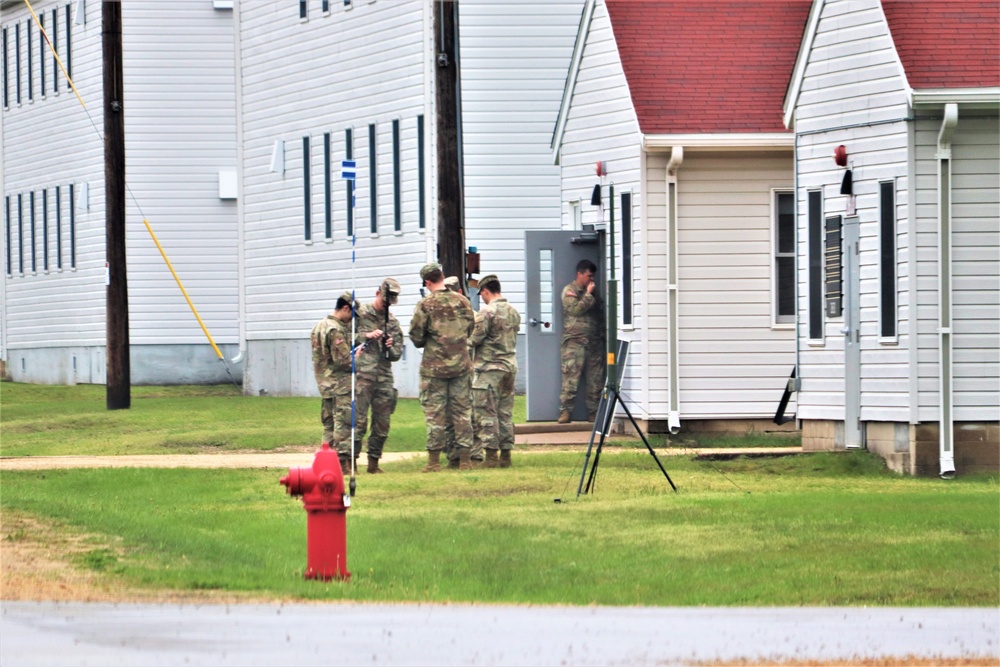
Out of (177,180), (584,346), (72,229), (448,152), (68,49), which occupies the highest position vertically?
(68,49)

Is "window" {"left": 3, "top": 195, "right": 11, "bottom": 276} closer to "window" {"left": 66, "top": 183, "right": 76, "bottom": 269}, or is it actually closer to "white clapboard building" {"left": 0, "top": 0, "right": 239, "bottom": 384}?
"window" {"left": 66, "top": 183, "right": 76, "bottom": 269}

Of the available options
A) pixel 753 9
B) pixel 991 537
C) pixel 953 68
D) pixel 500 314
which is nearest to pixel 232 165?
pixel 753 9

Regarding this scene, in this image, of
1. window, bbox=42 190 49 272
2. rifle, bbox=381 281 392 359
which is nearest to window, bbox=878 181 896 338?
rifle, bbox=381 281 392 359

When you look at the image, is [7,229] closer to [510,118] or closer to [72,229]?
[72,229]

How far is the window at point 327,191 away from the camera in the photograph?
3906 centimetres

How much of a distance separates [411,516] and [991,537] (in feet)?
15.5

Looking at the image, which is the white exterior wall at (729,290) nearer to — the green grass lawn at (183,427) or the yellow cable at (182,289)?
the green grass lawn at (183,427)

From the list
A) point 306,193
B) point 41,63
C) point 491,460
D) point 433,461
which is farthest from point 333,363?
point 41,63

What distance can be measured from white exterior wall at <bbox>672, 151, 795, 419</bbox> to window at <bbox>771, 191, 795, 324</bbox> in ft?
0.24

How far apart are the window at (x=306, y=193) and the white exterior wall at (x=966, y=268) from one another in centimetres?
2250

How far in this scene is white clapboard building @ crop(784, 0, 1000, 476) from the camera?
62.1ft

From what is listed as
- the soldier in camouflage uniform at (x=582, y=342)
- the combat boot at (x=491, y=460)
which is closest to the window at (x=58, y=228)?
the soldier in camouflage uniform at (x=582, y=342)

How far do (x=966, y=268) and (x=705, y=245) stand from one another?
5.15m

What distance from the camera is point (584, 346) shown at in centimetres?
2467
